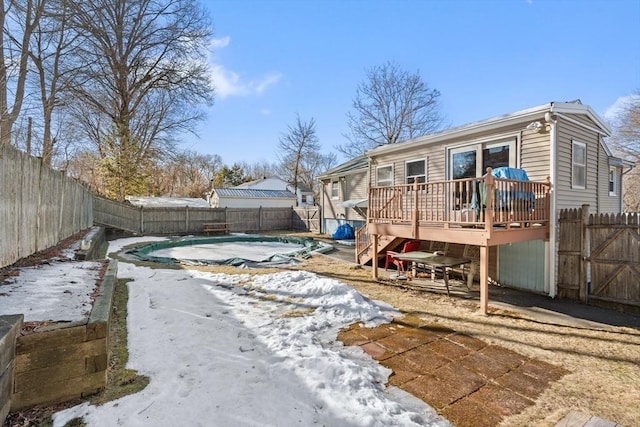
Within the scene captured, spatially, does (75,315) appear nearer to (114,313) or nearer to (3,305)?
(3,305)

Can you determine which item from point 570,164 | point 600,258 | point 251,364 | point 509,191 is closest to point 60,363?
point 251,364

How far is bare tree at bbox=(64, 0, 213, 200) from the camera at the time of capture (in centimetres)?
1797

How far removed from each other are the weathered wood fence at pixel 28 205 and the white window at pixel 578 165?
405 inches

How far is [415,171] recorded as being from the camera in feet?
32.2

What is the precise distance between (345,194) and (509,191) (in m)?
11.4

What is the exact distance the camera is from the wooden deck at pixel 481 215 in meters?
5.48

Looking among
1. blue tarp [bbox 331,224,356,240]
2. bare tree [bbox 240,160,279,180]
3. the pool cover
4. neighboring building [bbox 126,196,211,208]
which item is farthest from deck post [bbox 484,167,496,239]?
bare tree [bbox 240,160,279,180]

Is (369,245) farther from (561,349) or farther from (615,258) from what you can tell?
(561,349)

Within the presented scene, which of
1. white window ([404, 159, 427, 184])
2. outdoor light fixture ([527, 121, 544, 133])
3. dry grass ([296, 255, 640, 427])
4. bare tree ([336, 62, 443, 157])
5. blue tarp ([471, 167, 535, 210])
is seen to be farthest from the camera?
bare tree ([336, 62, 443, 157])

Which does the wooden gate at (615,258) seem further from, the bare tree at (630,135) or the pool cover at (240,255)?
the bare tree at (630,135)

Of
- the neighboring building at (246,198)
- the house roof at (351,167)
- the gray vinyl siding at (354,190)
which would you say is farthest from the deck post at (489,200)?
the neighboring building at (246,198)

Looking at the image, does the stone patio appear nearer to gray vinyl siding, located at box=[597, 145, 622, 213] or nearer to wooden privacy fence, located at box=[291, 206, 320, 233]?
gray vinyl siding, located at box=[597, 145, 622, 213]

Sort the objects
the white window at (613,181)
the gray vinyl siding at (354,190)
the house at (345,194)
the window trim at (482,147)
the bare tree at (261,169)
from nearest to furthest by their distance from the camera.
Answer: the window trim at (482,147), the white window at (613,181), the house at (345,194), the gray vinyl siding at (354,190), the bare tree at (261,169)

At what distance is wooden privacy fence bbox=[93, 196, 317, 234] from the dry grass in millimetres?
14840
